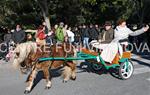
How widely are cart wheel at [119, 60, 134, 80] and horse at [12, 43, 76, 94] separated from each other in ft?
4.69

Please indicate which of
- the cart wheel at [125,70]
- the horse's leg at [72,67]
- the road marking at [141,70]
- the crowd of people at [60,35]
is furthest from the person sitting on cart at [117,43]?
the road marking at [141,70]

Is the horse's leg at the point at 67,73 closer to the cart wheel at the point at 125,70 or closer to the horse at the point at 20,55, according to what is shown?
the cart wheel at the point at 125,70

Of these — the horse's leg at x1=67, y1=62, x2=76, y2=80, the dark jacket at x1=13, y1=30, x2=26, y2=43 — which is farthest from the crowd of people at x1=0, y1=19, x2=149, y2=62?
the horse's leg at x1=67, y1=62, x2=76, y2=80

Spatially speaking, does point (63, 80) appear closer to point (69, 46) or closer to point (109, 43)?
point (69, 46)

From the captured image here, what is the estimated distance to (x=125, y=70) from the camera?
10117 mm

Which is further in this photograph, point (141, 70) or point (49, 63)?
point (141, 70)

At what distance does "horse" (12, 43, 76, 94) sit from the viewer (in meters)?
8.51

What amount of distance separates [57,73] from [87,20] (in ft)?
67.6

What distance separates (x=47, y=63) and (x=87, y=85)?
1.37 meters

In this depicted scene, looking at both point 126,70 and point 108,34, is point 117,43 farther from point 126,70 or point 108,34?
point 126,70

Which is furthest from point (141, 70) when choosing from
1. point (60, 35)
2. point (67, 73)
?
point (60, 35)

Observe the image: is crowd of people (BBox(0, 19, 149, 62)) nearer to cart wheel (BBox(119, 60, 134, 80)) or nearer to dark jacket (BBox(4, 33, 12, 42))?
dark jacket (BBox(4, 33, 12, 42))

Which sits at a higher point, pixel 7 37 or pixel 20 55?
pixel 20 55

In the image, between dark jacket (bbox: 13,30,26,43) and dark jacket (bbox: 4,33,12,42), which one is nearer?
dark jacket (bbox: 13,30,26,43)
